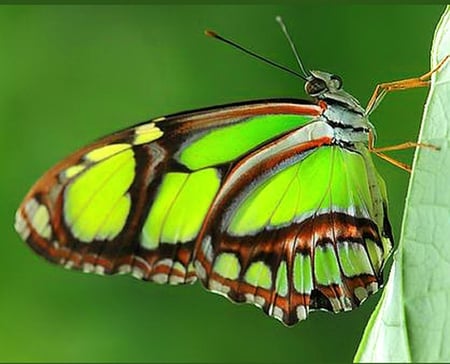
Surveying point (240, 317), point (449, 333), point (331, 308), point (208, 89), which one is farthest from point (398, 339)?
point (208, 89)

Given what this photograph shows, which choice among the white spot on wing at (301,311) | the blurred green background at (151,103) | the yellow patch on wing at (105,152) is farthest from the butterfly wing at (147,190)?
the blurred green background at (151,103)

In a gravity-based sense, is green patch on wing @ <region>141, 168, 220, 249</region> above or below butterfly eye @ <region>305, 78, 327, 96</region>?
below

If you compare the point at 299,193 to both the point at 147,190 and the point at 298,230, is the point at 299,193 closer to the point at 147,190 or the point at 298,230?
the point at 298,230

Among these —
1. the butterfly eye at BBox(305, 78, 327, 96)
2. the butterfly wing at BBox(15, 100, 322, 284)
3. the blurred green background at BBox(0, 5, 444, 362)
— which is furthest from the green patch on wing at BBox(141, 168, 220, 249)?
the blurred green background at BBox(0, 5, 444, 362)

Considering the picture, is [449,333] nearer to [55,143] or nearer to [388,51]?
[388,51]

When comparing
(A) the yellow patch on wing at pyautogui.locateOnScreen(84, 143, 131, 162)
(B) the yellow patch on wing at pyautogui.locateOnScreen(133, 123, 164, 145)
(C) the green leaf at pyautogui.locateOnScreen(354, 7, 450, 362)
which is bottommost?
(C) the green leaf at pyautogui.locateOnScreen(354, 7, 450, 362)

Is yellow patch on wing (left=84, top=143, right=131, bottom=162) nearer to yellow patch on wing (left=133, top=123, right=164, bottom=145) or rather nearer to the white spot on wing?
yellow patch on wing (left=133, top=123, right=164, bottom=145)

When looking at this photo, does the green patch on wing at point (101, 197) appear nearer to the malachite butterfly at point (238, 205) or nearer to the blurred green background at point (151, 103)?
the malachite butterfly at point (238, 205)

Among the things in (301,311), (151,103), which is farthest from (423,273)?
(151,103)
